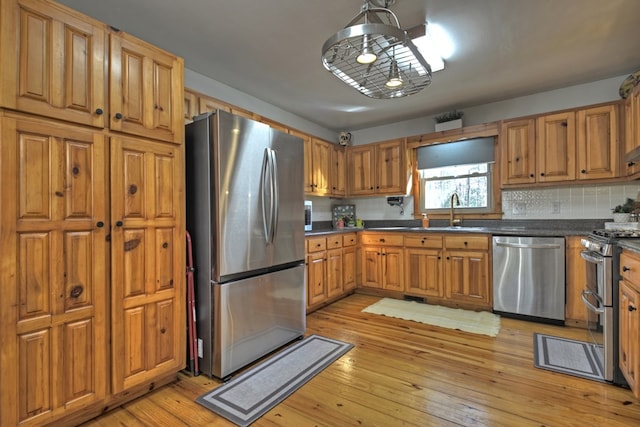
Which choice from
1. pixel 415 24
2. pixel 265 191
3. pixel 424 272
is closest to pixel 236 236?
pixel 265 191

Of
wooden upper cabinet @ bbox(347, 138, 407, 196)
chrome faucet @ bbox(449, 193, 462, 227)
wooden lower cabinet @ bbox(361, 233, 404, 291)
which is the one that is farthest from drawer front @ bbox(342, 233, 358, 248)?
chrome faucet @ bbox(449, 193, 462, 227)

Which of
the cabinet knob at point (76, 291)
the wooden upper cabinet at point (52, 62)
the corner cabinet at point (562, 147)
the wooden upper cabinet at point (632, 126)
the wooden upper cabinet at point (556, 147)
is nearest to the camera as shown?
the wooden upper cabinet at point (52, 62)

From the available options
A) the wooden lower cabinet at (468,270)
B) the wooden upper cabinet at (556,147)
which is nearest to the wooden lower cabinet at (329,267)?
the wooden lower cabinet at (468,270)

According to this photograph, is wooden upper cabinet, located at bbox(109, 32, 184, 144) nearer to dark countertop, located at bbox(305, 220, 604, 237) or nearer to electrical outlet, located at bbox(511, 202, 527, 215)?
dark countertop, located at bbox(305, 220, 604, 237)

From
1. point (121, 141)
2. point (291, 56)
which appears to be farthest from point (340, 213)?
point (121, 141)

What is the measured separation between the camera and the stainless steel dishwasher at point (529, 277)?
9.73ft

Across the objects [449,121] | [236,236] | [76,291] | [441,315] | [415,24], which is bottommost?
[441,315]

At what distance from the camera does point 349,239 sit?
13.3 feet

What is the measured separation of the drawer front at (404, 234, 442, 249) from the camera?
3658 millimetres

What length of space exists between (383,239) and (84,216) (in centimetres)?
324

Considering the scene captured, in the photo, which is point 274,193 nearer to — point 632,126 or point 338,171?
point 338,171

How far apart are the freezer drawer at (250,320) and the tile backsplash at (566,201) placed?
2.85 metres

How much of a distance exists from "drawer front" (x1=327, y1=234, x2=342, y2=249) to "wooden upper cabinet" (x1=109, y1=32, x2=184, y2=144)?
2118 mm

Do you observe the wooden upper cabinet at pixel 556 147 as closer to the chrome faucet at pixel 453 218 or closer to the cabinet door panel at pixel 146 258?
the chrome faucet at pixel 453 218
